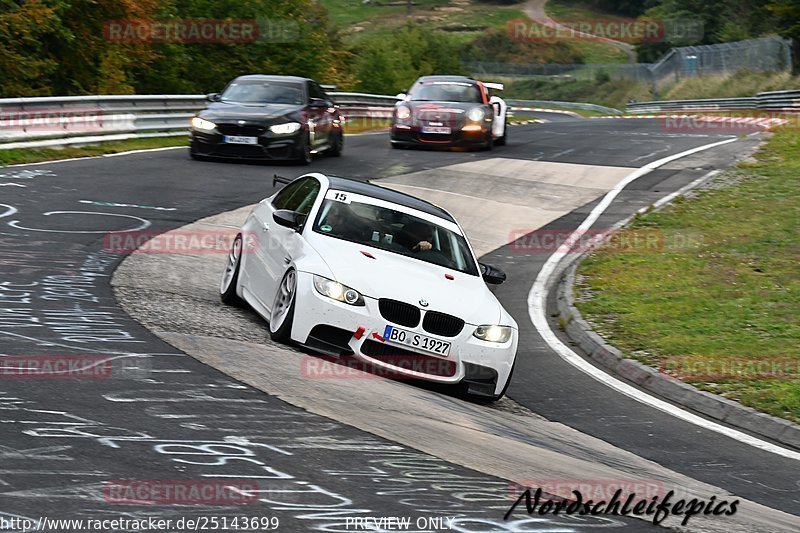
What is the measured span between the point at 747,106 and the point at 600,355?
39685 millimetres

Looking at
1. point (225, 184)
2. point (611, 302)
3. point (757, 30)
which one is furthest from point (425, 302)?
point (757, 30)

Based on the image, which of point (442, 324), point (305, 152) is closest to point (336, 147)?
point (305, 152)

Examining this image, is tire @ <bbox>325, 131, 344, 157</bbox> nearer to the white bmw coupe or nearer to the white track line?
the white track line

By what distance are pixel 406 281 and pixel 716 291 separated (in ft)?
20.6

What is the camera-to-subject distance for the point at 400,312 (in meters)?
9.21

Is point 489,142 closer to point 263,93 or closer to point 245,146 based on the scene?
point 263,93

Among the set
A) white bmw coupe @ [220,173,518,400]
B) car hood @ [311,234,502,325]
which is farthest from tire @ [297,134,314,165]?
car hood @ [311,234,502,325]

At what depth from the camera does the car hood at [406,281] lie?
9320 mm

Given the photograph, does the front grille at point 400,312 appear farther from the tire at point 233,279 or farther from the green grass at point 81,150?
the green grass at point 81,150

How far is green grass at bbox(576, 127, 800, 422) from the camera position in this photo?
37.2 feet

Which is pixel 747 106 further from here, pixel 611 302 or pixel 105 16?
pixel 611 302

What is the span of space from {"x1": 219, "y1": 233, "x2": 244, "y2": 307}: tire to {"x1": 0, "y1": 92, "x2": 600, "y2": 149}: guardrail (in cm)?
1132
